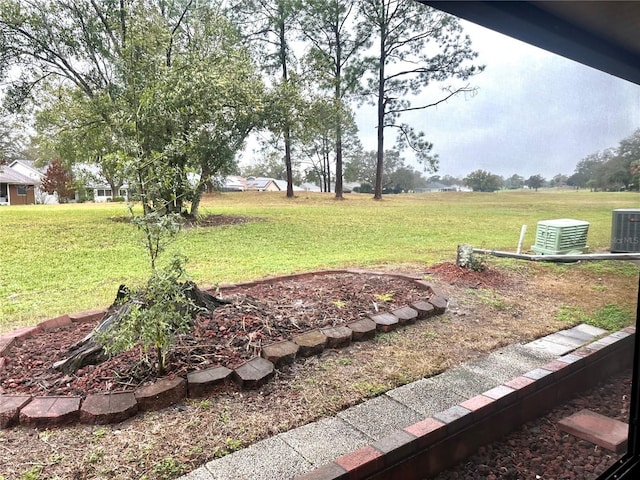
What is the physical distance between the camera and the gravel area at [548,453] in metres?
1.01

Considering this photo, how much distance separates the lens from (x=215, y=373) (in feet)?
3.92

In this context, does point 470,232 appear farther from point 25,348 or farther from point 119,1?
point 25,348

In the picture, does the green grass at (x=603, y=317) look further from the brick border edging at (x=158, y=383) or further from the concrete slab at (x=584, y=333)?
the brick border edging at (x=158, y=383)

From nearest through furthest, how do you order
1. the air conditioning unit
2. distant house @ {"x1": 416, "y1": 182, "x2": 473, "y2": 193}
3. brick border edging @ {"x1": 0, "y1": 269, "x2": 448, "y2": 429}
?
brick border edging @ {"x1": 0, "y1": 269, "x2": 448, "y2": 429}
the air conditioning unit
distant house @ {"x1": 416, "y1": 182, "x2": 473, "y2": 193}

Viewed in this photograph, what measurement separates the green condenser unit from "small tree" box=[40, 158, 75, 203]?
2.04 meters

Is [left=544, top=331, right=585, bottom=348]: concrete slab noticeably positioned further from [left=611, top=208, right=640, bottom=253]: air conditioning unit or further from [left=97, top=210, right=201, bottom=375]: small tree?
[left=97, top=210, right=201, bottom=375]: small tree

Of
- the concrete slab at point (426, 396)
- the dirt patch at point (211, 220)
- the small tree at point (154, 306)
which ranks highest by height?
the dirt patch at point (211, 220)

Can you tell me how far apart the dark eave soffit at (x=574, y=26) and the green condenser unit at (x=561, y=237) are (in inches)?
33.6

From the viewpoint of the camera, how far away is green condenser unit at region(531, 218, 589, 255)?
184 centimetres

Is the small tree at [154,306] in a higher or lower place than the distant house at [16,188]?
lower

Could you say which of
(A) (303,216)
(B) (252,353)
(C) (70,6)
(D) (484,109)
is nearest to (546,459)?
(B) (252,353)

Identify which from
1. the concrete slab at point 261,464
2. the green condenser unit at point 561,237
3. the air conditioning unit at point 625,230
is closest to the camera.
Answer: the concrete slab at point 261,464

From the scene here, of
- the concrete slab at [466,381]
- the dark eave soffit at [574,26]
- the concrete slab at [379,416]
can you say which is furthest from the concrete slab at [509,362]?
the dark eave soffit at [574,26]

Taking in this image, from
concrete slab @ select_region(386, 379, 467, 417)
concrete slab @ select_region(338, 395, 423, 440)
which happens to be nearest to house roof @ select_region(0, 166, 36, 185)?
concrete slab @ select_region(338, 395, 423, 440)
